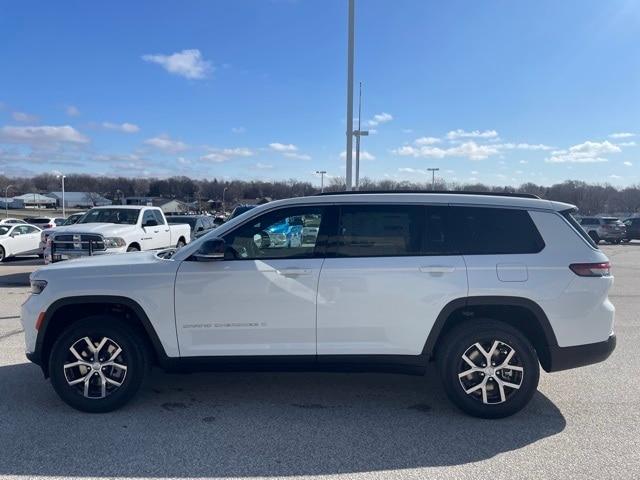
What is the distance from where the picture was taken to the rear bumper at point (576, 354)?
4.23 metres

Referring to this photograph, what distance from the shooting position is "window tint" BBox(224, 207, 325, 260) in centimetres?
428

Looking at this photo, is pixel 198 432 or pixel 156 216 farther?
pixel 156 216

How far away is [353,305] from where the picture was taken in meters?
4.16

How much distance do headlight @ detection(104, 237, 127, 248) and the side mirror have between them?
8.27 m

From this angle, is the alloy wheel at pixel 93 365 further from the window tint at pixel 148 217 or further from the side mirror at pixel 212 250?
the window tint at pixel 148 217

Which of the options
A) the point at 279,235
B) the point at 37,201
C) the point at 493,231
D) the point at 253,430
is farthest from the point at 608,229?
the point at 37,201

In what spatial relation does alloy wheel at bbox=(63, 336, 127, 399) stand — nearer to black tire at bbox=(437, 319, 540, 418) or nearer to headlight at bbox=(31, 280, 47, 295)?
headlight at bbox=(31, 280, 47, 295)

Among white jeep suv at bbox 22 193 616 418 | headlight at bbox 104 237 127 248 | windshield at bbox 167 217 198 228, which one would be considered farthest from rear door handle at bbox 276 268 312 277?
windshield at bbox 167 217 198 228

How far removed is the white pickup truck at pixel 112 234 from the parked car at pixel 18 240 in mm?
6061

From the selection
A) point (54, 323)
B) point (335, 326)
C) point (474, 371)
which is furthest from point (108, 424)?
point (474, 371)

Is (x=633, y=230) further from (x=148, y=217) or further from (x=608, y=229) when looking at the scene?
(x=148, y=217)

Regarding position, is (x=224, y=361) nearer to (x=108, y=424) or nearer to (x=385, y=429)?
(x=108, y=424)

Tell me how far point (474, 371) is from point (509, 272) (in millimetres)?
871

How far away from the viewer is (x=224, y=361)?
4.25 meters
